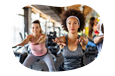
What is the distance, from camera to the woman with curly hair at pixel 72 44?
111 cm

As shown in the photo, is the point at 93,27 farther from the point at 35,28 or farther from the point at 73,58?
the point at 35,28

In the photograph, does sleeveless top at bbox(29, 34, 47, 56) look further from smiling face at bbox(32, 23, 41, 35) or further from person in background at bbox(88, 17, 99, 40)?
person in background at bbox(88, 17, 99, 40)

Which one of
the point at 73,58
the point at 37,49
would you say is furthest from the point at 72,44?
the point at 37,49

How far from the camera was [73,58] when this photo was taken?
1.12m

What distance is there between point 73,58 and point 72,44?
0.47 ft

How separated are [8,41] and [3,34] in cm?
10

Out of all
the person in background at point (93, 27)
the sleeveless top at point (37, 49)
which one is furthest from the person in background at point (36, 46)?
the person in background at point (93, 27)

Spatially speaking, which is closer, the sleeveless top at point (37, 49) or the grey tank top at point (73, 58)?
the grey tank top at point (73, 58)

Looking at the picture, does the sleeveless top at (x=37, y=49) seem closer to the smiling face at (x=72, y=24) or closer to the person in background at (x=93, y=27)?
the smiling face at (x=72, y=24)

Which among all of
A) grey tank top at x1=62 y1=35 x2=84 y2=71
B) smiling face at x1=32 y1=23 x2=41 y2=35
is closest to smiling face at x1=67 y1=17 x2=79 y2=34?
grey tank top at x1=62 y1=35 x2=84 y2=71

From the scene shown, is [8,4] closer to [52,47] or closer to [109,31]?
[109,31]

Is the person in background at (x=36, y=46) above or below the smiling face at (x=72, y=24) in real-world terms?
below

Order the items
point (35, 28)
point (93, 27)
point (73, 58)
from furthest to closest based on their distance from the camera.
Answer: point (93, 27)
point (35, 28)
point (73, 58)

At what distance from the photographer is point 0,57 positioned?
131cm
